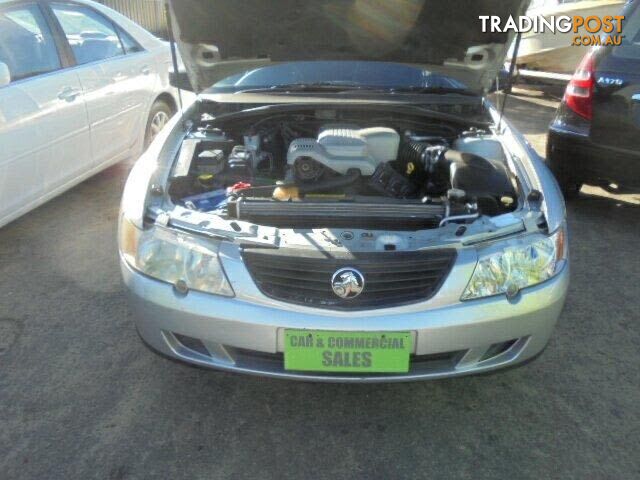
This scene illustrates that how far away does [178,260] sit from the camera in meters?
2.02

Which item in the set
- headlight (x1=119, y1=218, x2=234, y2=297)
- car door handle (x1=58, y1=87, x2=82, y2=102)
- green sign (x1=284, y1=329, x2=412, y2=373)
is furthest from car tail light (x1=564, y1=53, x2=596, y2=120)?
car door handle (x1=58, y1=87, x2=82, y2=102)

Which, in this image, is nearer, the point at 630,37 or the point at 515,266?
the point at 515,266

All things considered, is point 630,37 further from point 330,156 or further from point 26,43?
point 26,43

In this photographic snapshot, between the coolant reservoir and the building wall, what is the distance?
1218cm

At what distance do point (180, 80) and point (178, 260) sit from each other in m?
1.67

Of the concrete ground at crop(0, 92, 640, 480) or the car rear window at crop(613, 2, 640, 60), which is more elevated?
the car rear window at crop(613, 2, 640, 60)

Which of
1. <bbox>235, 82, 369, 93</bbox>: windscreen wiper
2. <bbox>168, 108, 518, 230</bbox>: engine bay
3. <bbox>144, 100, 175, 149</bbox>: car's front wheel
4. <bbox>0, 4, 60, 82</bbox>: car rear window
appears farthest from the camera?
<bbox>144, 100, 175, 149</bbox>: car's front wheel

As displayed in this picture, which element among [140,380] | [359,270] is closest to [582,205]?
[359,270]

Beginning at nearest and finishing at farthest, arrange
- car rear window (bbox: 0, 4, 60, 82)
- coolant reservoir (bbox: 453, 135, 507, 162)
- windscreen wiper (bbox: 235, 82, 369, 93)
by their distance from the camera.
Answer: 1. coolant reservoir (bbox: 453, 135, 507, 162)
2. windscreen wiper (bbox: 235, 82, 369, 93)
3. car rear window (bbox: 0, 4, 60, 82)

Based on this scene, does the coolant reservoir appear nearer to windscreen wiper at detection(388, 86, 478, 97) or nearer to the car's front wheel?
windscreen wiper at detection(388, 86, 478, 97)

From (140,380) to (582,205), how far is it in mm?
3614

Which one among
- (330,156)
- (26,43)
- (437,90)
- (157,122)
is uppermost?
(26,43)

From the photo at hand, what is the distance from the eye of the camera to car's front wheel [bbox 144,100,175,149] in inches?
195

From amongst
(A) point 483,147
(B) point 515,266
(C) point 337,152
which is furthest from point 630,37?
(B) point 515,266
